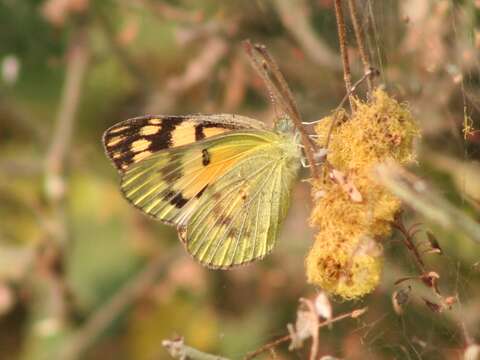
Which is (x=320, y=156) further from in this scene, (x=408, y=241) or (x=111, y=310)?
(x=111, y=310)

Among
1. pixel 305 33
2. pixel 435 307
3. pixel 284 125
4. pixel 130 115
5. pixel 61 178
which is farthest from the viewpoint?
pixel 130 115

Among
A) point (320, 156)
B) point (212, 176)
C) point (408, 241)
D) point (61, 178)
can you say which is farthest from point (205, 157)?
point (61, 178)

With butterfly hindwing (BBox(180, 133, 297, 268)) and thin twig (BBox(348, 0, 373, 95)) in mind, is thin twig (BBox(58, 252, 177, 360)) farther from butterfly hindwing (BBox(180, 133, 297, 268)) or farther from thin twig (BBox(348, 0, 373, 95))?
thin twig (BBox(348, 0, 373, 95))

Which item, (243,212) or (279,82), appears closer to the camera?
(279,82)

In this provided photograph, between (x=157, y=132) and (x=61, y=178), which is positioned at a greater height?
(x=61, y=178)

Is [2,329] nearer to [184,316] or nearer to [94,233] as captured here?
[94,233]

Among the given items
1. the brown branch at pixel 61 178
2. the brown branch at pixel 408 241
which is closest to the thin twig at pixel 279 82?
the brown branch at pixel 408 241

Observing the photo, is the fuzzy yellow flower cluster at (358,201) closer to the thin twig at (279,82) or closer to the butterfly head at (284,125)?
the thin twig at (279,82)

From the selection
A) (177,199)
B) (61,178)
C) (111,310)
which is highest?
(61,178)
